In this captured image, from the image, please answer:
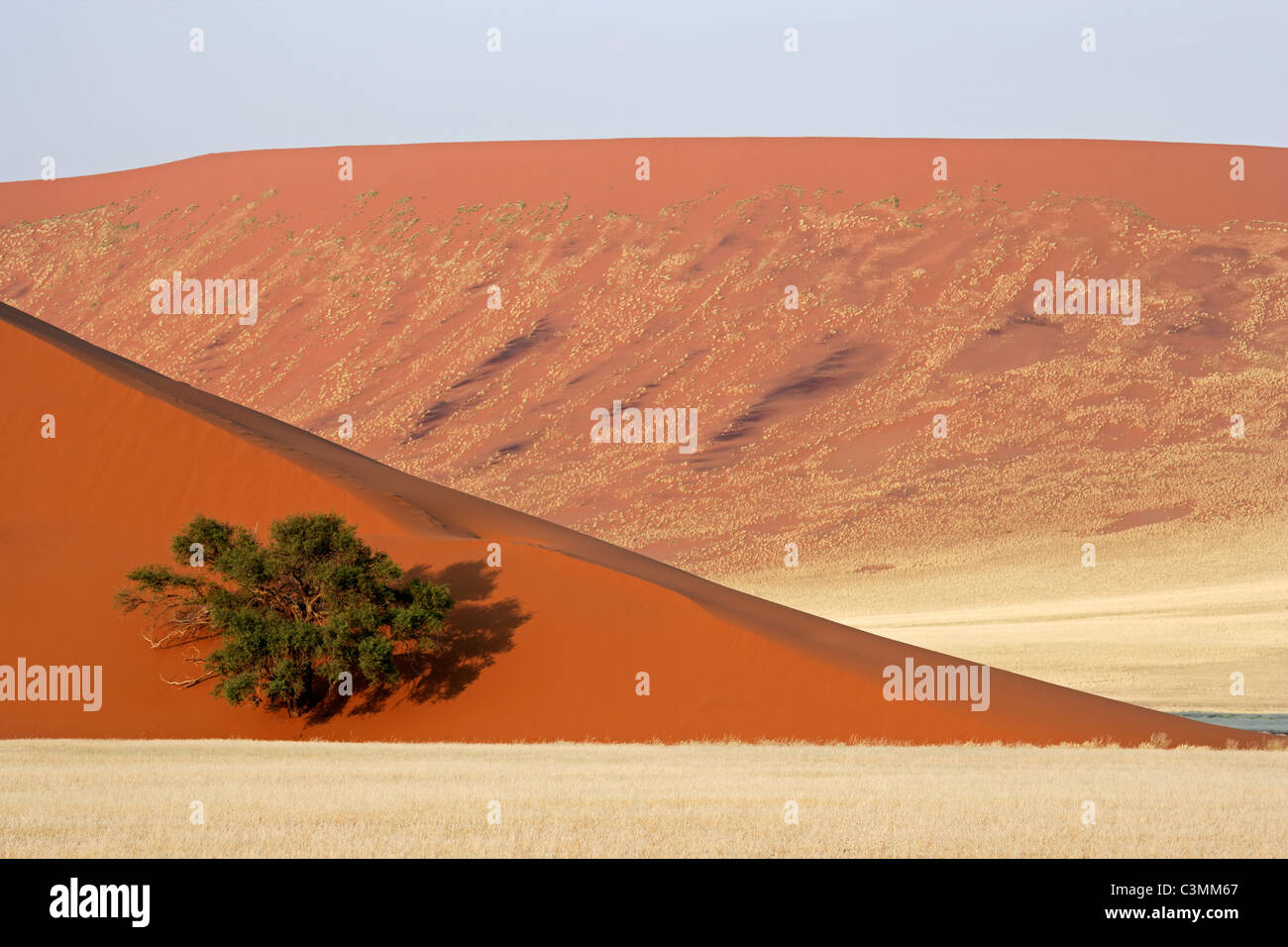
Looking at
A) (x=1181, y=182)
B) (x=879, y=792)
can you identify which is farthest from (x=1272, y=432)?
(x=879, y=792)

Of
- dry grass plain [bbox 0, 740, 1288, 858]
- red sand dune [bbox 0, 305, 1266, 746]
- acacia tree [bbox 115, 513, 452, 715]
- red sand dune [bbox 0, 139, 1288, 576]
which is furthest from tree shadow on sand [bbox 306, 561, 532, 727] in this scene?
red sand dune [bbox 0, 139, 1288, 576]

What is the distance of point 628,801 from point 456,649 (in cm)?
1602

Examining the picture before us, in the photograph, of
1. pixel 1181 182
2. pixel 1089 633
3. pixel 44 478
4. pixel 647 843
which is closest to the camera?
pixel 647 843

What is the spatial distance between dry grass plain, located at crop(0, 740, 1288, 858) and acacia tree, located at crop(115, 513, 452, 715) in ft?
11.0

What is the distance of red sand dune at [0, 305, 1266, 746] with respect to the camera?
1292 inches

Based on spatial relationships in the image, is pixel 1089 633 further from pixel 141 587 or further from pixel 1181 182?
pixel 1181 182

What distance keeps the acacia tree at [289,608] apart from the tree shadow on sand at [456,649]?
1.30 feet

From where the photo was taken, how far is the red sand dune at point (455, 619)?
32812 millimetres

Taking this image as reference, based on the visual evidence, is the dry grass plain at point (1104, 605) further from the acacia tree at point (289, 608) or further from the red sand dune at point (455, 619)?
the acacia tree at point (289, 608)

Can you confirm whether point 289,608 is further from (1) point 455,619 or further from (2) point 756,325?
(2) point 756,325

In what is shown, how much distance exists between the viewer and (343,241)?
12800 cm

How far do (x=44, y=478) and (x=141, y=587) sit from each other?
833cm

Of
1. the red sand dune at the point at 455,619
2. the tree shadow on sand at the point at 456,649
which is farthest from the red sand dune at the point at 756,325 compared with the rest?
the tree shadow on sand at the point at 456,649
